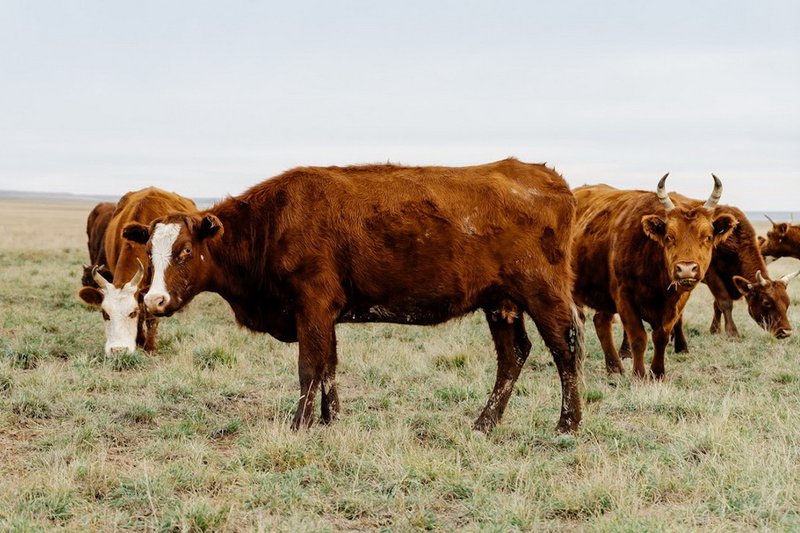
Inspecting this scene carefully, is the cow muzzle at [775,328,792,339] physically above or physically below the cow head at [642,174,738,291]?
below

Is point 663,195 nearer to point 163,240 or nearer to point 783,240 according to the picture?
point 163,240

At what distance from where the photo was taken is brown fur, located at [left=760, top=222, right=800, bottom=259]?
15.5 metres

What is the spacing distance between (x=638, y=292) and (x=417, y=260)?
372 cm

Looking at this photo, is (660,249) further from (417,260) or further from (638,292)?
(417,260)

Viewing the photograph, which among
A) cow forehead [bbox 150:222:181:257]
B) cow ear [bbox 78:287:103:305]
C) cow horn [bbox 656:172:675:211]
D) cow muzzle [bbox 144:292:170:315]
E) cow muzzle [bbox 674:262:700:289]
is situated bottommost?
cow ear [bbox 78:287:103:305]

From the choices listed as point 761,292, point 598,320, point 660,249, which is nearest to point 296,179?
point 660,249

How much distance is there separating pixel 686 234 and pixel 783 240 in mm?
8528

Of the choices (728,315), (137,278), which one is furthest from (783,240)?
(137,278)

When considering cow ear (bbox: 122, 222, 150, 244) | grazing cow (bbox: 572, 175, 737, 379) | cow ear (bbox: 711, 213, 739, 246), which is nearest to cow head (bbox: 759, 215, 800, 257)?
grazing cow (bbox: 572, 175, 737, 379)

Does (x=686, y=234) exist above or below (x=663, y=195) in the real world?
below

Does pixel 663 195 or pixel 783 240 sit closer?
pixel 663 195

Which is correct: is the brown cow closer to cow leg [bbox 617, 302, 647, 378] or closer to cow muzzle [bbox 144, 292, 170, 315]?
cow leg [bbox 617, 302, 647, 378]

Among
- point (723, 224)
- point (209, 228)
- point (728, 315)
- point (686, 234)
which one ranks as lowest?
point (728, 315)

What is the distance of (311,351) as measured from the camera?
642 centimetres
